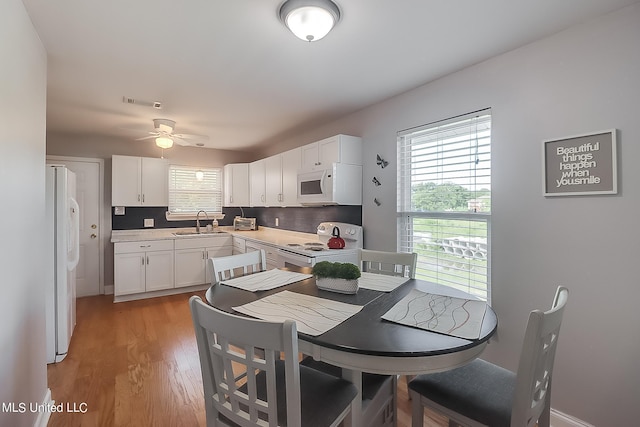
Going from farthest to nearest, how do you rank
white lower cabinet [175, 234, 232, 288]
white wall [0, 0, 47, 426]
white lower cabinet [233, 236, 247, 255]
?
white lower cabinet [175, 234, 232, 288]
white lower cabinet [233, 236, 247, 255]
white wall [0, 0, 47, 426]

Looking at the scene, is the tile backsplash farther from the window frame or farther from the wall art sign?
the wall art sign

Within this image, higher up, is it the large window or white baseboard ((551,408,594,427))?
the large window

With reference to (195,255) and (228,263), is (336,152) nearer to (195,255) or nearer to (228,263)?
(228,263)

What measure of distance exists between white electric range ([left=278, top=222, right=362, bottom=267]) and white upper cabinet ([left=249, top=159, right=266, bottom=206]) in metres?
1.47

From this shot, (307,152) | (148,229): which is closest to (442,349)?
(307,152)

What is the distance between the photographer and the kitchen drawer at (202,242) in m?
4.41

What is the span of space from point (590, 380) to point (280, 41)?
8.83ft

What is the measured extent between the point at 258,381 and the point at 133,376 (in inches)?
63.0

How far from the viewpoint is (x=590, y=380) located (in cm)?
168

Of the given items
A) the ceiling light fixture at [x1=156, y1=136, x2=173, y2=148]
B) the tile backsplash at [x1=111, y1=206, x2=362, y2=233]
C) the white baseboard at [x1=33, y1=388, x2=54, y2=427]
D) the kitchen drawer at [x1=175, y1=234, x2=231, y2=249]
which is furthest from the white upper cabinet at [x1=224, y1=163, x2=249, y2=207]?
the white baseboard at [x1=33, y1=388, x2=54, y2=427]

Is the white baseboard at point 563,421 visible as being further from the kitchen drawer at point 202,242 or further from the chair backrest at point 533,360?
the kitchen drawer at point 202,242

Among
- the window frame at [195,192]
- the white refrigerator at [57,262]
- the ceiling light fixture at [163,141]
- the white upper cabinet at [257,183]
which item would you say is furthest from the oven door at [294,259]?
the window frame at [195,192]

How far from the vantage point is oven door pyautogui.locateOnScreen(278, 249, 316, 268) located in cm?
286

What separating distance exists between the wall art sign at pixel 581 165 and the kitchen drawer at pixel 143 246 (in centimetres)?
439
